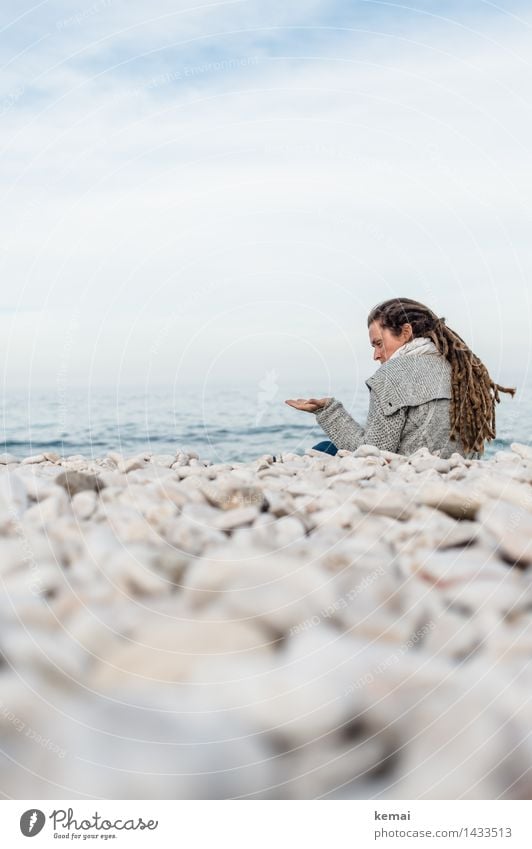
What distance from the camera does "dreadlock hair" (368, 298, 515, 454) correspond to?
198 inches

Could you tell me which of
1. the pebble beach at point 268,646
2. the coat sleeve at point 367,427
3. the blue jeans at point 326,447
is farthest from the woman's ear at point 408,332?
the pebble beach at point 268,646

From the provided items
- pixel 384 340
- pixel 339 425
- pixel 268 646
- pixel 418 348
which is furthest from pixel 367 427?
pixel 268 646

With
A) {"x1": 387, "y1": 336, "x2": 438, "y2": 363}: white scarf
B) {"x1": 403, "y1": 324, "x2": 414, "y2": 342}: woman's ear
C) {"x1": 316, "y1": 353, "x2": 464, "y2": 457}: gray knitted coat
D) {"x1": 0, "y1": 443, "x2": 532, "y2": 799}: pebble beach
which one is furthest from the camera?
{"x1": 403, "y1": 324, "x2": 414, "y2": 342}: woman's ear

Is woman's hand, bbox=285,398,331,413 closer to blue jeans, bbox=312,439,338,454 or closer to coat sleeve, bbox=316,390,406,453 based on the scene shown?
coat sleeve, bbox=316,390,406,453

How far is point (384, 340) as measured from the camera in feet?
17.8

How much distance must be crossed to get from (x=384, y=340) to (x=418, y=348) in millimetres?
350

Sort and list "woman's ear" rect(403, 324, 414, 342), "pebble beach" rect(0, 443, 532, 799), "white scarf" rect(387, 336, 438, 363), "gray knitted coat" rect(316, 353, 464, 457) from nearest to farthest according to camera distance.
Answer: "pebble beach" rect(0, 443, 532, 799)
"gray knitted coat" rect(316, 353, 464, 457)
"white scarf" rect(387, 336, 438, 363)
"woman's ear" rect(403, 324, 414, 342)

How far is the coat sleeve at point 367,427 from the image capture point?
4973 mm

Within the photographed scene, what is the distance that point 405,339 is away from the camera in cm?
538

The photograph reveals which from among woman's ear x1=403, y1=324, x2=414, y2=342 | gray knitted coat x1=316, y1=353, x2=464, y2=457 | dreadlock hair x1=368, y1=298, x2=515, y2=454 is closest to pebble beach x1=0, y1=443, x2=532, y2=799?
gray knitted coat x1=316, y1=353, x2=464, y2=457

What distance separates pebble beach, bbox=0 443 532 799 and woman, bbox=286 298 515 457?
2004mm
